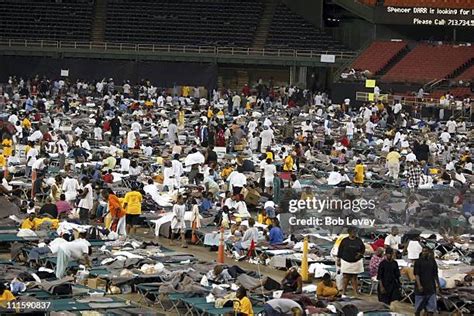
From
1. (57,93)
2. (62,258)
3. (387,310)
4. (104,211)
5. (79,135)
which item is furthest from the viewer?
(57,93)

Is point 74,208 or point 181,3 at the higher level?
point 181,3

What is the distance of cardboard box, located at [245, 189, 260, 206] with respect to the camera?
99.7 feet

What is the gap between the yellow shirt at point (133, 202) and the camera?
27234 mm

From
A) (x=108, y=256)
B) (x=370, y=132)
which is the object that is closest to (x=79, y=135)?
(x=370, y=132)

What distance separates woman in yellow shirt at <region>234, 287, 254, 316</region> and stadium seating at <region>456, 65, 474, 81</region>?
140ft

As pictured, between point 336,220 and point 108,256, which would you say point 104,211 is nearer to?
point 108,256

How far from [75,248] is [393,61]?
4238 centimetres

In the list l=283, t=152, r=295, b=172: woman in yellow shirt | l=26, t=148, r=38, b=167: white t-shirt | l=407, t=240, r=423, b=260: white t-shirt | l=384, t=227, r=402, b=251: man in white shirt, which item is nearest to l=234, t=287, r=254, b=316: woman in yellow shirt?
l=407, t=240, r=423, b=260: white t-shirt

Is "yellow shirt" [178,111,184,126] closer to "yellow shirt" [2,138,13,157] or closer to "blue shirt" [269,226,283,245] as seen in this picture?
"yellow shirt" [2,138,13,157]

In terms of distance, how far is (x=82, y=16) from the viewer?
6912 centimetres

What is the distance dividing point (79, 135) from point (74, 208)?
11.0 m

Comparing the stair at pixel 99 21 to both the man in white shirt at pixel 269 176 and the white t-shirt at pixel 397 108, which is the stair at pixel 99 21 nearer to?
the white t-shirt at pixel 397 108

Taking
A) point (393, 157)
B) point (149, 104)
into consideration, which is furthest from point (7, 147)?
point (149, 104)

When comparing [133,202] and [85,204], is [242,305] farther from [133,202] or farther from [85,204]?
[85,204]
